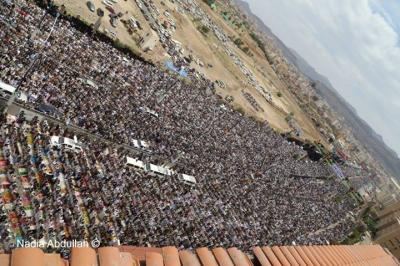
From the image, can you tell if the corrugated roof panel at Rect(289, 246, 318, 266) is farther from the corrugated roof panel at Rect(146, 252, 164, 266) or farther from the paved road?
the paved road

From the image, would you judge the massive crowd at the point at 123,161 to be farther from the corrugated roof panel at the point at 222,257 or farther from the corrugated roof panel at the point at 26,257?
the corrugated roof panel at the point at 26,257

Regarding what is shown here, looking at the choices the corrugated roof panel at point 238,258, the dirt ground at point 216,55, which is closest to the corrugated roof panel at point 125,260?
the corrugated roof panel at point 238,258

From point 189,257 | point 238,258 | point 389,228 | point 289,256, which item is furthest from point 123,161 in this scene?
point 389,228

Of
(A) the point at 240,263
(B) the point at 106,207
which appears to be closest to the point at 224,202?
(B) the point at 106,207

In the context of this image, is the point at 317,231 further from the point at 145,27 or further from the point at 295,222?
the point at 145,27

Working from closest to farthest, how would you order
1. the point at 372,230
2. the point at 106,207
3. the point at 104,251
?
the point at 104,251 < the point at 106,207 < the point at 372,230

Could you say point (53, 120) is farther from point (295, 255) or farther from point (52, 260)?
point (52, 260)
